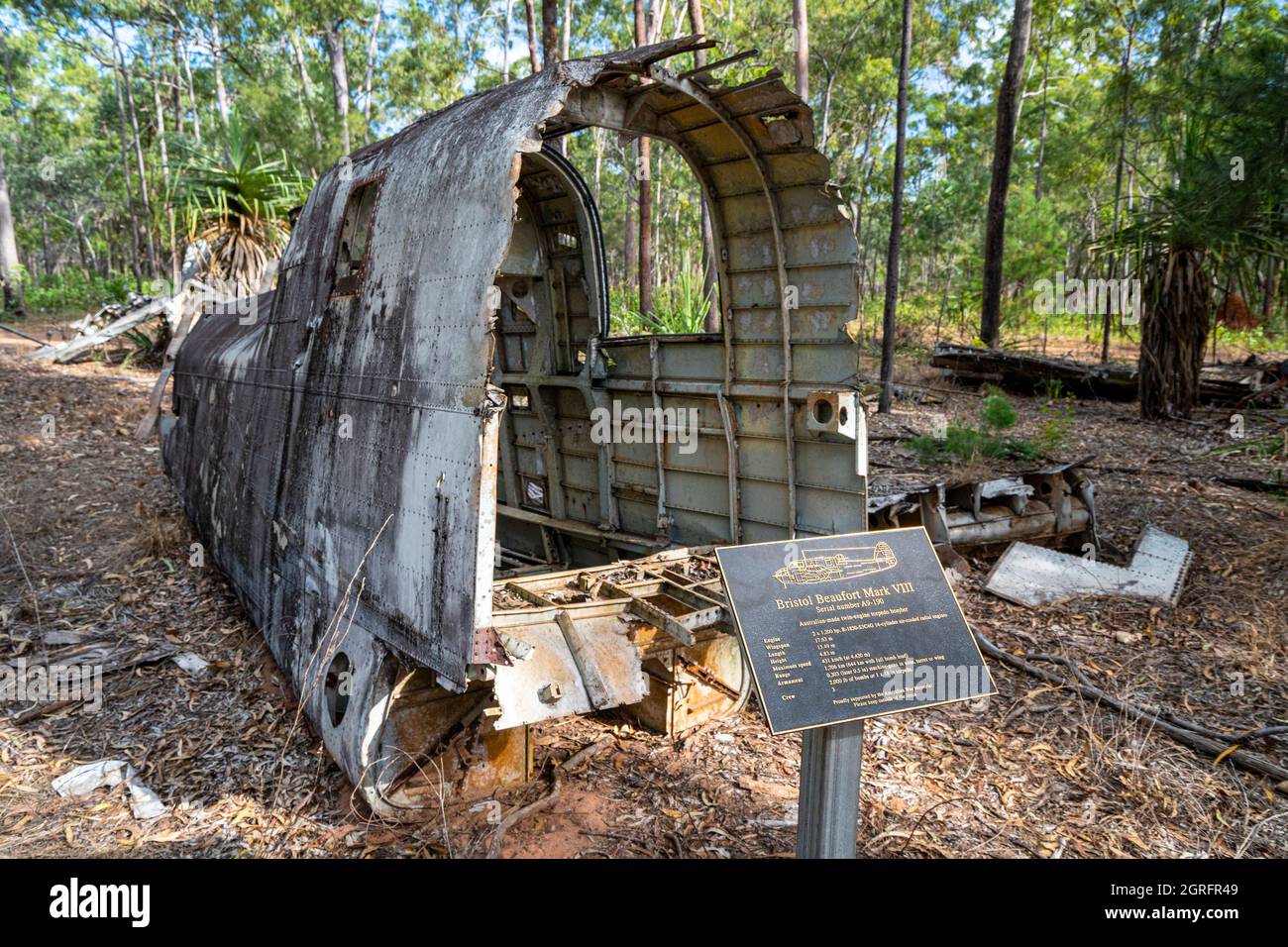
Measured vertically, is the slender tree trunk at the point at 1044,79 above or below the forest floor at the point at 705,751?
above

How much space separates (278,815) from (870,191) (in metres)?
33.4

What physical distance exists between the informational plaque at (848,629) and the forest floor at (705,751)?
1.41 meters

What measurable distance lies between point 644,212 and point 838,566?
985 centimetres

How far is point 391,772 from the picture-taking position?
4.02 meters

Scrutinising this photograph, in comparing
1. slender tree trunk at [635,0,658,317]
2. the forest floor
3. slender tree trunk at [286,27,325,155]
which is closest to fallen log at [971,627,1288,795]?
the forest floor

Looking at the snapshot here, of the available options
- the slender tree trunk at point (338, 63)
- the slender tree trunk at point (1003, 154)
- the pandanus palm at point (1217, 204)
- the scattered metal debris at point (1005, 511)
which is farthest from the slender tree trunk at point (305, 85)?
the scattered metal debris at point (1005, 511)

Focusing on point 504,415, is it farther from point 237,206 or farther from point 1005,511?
point 237,206

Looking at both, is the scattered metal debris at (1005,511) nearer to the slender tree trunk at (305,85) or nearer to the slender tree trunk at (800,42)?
the slender tree trunk at (800,42)

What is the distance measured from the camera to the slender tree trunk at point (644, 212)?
38.3 ft

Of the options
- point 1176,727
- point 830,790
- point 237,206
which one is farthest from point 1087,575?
point 237,206

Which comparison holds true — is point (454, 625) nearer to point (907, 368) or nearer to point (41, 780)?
point (41, 780)

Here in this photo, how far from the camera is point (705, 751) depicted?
490 centimetres

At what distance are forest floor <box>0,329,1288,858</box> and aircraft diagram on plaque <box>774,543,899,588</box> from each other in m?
1.59

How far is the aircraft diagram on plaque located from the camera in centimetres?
310
